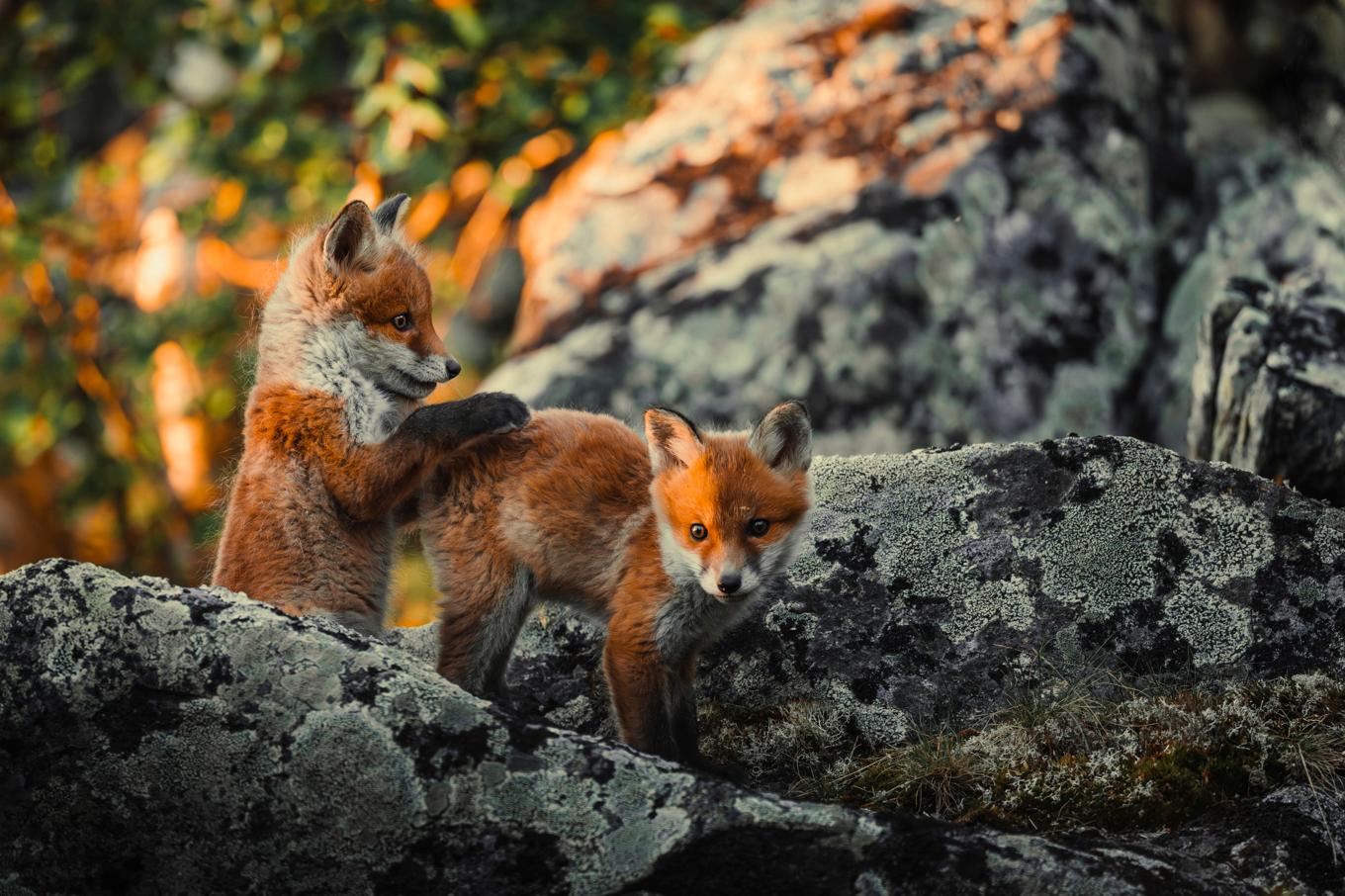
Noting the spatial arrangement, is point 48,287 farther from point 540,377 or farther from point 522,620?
point 522,620

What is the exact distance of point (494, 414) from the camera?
537 centimetres

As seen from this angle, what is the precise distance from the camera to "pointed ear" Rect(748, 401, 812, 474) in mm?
5195

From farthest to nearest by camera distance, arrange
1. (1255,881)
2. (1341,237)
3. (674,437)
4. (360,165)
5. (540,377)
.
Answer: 1. (360,165)
2. (1341,237)
3. (540,377)
4. (674,437)
5. (1255,881)

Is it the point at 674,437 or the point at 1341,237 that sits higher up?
the point at 674,437

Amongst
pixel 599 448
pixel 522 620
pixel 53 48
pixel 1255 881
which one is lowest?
pixel 1255 881

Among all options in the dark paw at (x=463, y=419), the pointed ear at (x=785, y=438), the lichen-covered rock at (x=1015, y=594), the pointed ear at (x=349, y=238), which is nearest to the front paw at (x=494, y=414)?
the dark paw at (x=463, y=419)

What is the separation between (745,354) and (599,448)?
403cm

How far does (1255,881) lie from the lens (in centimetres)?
377

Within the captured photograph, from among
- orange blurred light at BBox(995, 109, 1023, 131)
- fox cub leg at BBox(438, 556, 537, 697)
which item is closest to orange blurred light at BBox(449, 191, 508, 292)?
orange blurred light at BBox(995, 109, 1023, 131)

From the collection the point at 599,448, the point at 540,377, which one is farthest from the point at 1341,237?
the point at 599,448

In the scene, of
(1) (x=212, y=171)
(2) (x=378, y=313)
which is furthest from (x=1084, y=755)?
(1) (x=212, y=171)

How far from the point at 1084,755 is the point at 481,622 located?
2297 mm

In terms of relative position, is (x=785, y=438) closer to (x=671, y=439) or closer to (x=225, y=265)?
(x=671, y=439)

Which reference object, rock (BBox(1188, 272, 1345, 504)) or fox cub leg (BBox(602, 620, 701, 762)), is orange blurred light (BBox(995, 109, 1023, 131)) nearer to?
rock (BBox(1188, 272, 1345, 504))
